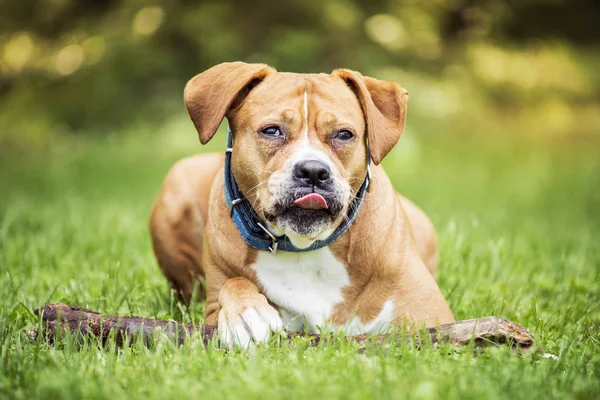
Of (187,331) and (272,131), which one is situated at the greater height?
(272,131)

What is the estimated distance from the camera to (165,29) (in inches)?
360

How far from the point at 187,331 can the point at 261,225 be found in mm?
612

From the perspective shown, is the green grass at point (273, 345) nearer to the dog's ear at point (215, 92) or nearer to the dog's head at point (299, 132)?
the dog's head at point (299, 132)

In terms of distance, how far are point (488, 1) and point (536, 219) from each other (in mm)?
4265

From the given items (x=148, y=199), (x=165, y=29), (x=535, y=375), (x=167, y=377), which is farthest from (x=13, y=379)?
(x=165, y=29)

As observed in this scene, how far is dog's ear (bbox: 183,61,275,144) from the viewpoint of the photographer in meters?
3.45

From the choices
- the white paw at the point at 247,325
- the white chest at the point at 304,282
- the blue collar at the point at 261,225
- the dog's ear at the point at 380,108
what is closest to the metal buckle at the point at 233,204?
the blue collar at the point at 261,225

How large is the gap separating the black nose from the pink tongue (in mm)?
59

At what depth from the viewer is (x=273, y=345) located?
311cm

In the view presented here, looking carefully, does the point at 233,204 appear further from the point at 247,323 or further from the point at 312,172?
the point at 247,323

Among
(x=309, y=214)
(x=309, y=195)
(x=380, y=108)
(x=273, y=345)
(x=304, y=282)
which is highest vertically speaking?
(x=380, y=108)

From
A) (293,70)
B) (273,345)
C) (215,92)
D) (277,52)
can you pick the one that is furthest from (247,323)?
(293,70)

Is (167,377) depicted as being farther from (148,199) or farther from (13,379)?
(148,199)

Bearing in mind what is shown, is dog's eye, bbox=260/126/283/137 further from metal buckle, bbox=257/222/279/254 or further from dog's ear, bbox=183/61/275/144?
metal buckle, bbox=257/222/279/254
